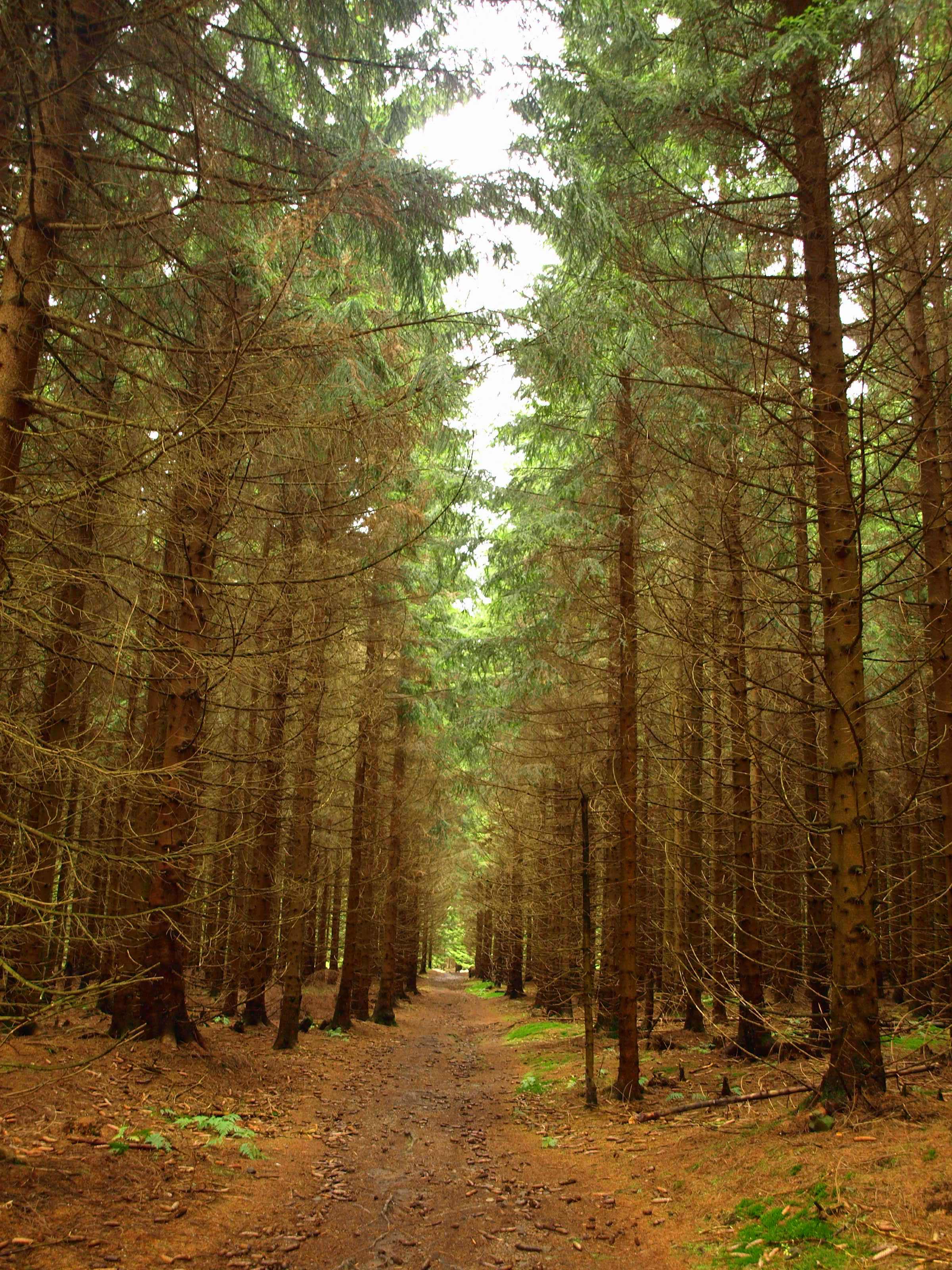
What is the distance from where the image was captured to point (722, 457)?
823cm

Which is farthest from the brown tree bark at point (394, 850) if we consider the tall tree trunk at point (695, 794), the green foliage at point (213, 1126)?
the green foliage at point (213, 1126)

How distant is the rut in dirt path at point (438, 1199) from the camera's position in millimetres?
5586

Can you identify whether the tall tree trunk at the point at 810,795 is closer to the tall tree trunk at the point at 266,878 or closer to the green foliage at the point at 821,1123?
the green foliage at the point at 821,1123

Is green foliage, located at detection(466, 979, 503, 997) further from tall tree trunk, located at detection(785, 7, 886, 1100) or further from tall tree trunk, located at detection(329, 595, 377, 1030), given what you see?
tall tree trunk, located at detection(785, 7, 886, 1100)

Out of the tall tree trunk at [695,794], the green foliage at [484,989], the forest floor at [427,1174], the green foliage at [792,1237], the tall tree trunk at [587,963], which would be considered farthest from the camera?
the green foliage at [484,989]

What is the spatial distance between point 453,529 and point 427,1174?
396 inches

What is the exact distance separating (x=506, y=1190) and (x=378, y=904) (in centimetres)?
1425

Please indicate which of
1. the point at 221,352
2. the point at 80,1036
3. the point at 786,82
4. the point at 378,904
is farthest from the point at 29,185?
the point at 378,904

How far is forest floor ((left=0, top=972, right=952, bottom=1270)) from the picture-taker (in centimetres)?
483

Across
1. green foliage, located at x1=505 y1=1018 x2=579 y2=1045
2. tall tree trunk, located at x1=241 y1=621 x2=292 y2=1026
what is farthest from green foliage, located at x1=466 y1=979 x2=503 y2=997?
tall tree trunk, located at x1=241 y1=621 x2=292 y2=1026

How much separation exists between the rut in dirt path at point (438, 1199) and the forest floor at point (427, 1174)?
0.03 metres

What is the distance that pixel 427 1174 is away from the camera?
7777 mm

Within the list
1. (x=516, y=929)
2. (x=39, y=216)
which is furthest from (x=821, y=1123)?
(x=516, y=929)

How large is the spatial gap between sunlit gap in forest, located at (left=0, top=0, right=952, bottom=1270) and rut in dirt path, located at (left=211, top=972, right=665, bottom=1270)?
0.25ft
